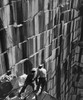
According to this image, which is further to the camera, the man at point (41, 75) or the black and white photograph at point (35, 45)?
the man at point (41, 75)

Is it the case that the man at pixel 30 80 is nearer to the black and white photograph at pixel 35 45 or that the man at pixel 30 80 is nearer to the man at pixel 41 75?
the black and white photograph at pixel 35 45

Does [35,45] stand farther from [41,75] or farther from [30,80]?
[30,80]

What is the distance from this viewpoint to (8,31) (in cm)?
568

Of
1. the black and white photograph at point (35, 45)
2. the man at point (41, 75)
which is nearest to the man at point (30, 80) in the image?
the black and white photograph at point (35, 45)

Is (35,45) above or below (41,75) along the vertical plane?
above

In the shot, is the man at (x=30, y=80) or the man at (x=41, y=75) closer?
the man at (x=30, y=80)

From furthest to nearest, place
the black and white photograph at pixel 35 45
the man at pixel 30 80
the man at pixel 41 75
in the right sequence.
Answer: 1. the man at pixel 41 75
2. the man at pixel 30 80
3. the black and white photograph at pixel 35 45

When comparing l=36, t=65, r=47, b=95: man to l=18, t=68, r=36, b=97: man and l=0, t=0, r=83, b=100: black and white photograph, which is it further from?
l=18, t=68, r=36, b=97: man

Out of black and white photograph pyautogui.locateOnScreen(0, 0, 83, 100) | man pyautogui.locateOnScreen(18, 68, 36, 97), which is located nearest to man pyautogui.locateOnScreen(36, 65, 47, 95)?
black and white photograph pyautogui.locateOnScreen(0, 0, 83, 100)

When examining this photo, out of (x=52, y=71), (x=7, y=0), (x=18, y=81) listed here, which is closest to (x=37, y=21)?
(x=7, y=0)

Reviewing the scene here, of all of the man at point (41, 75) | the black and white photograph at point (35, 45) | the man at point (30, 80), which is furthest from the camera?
the man at point (41, 75)

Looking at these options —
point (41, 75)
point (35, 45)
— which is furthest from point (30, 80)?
point (35, 45)

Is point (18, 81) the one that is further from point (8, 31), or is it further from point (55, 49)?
point (55, 49)

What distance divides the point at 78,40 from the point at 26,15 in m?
7.49
